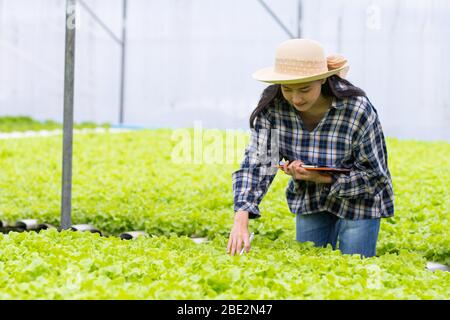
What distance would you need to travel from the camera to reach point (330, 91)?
185 inches

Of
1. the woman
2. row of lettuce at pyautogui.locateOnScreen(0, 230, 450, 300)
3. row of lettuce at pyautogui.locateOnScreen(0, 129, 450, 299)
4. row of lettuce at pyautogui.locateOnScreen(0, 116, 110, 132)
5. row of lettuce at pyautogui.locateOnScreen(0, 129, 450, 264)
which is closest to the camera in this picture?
Result: row of lettuce at pyautogui.locateOnScreen(0, 230, 450, 300)

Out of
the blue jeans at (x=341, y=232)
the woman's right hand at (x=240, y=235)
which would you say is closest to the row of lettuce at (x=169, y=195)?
the blue jeans at (x=341, y=232)

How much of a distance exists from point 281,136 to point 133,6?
15.8 metres

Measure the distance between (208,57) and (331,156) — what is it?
14908mm

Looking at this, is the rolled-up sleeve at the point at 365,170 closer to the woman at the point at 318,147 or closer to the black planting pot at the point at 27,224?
the woman at the point at 318,147

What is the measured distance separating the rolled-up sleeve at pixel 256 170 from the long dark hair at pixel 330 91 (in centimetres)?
7

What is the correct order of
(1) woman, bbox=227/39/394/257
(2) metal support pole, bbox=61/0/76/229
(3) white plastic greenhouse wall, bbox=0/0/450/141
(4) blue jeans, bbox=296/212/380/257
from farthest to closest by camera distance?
(3) white plastic greenhouse wall, bbox=0/0/450/141
(2) metal support pole, bbox=61/0/76/229
(4) blue jeans, bbox=296/212/380/257
(1) woman, bbox=227/39/394/257

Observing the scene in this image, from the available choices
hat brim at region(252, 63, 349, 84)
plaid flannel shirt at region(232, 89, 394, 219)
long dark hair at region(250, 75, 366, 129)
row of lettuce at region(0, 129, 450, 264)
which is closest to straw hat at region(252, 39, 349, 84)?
hat brim at region(252, 63, 349, 84)

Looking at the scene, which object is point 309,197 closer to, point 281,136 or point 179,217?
point 281,136

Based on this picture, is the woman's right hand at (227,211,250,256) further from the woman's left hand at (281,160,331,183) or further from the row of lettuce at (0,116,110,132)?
the row of lettuce at (0,116,110,132)

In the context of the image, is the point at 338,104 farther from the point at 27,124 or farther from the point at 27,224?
the point at 27,124

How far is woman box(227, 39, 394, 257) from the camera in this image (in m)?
4.49

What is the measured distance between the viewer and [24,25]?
20828 mm

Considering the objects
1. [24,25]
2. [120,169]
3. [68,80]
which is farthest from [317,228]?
[24,25]
